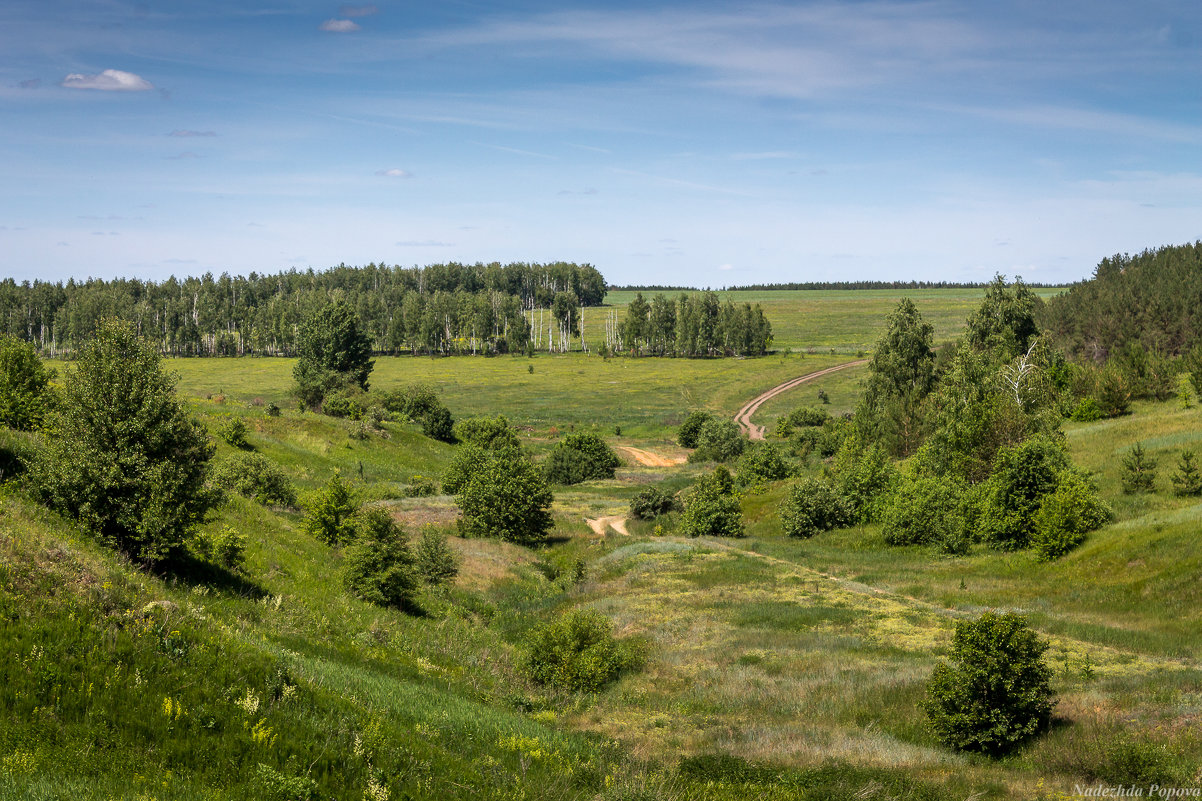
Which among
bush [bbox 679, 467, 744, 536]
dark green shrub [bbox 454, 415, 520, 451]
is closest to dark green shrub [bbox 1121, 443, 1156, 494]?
bush [bbox 679, 467, 744, 536]

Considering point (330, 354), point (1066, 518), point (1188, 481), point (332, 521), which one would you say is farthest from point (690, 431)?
point (332, 521)

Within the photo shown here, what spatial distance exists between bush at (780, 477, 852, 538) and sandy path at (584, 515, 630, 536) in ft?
39.9

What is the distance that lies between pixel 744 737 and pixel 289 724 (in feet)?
34.7

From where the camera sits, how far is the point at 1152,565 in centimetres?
3275

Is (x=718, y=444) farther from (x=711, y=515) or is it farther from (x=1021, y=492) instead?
(x=1021, y=492)

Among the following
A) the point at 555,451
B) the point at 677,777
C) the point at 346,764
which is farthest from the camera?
the point at 555,451

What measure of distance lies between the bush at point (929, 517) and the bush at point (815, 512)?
18.5 ft

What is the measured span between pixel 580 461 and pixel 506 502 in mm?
34751

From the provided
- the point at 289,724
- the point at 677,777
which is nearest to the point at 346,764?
the point at 289,724

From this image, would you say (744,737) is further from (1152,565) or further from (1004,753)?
(1152,565)

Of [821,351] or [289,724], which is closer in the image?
[289,724]

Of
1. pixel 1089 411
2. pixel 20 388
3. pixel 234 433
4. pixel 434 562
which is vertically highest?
pixel 20 388

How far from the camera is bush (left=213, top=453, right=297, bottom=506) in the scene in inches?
1652

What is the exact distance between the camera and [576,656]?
974 inches
